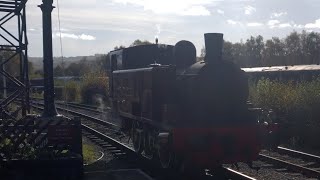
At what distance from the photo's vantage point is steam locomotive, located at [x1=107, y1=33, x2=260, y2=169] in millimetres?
9734

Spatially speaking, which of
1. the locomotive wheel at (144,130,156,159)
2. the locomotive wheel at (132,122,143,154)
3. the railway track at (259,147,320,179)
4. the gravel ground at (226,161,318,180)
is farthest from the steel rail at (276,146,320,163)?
the locomotive wheel at (132,122,143,154)

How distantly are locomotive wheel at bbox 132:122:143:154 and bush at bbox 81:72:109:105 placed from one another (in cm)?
2795

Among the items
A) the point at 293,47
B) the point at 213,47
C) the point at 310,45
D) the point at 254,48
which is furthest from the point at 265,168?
the point at 254,48

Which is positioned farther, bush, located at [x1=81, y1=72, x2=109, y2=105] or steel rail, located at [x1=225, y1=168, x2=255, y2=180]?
bush, located at [x1=81, y1=72, x2=109, y2=105]

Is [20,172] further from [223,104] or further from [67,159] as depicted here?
[223,104]

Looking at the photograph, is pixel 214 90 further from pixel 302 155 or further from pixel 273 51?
pixel 273 51

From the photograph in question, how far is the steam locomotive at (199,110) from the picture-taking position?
9.73 meters

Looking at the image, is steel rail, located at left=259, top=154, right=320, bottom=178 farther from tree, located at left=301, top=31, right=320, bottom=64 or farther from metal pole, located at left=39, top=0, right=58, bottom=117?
tree, located at left=301, top=31, right=320, bottom=64

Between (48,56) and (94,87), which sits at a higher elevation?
(48,56)

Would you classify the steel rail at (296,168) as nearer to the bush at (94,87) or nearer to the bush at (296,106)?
the bush at (296,106)

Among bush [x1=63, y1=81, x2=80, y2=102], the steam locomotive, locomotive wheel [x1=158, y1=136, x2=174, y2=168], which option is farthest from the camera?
bush [x1=63, y1=81, x2=80, y2=102]

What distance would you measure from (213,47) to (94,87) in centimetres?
3389

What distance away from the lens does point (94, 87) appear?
4344 cm

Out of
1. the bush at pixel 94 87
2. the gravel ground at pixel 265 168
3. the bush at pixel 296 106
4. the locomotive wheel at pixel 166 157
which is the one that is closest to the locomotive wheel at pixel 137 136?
the gravel ground at pixel 265 168
